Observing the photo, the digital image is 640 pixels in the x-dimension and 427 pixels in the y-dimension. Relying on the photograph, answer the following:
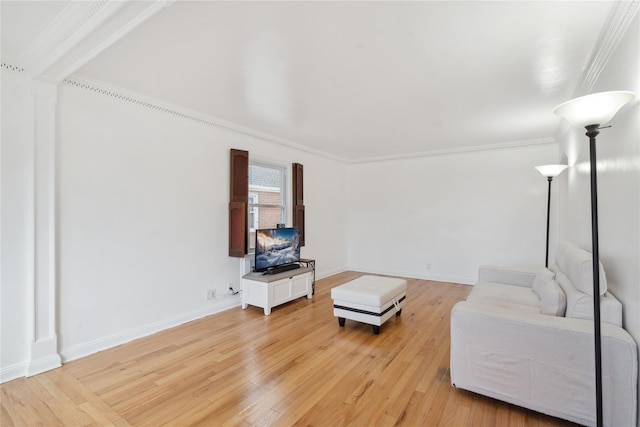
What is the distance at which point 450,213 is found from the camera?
5.76m

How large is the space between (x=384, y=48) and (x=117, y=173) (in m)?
2.72

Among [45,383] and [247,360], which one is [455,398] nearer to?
[247,360]

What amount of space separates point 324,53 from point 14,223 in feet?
9.09

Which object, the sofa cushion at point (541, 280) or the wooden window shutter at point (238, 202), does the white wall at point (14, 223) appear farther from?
the sofa cushion at point (541, 280)

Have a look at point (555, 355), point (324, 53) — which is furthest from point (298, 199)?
point (555, 355)

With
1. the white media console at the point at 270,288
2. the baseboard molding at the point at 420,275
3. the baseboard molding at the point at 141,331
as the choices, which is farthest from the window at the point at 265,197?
the baseboard molding at the point at 420,275

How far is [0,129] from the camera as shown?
7.83ft

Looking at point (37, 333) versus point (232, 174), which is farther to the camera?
point (232, 174)

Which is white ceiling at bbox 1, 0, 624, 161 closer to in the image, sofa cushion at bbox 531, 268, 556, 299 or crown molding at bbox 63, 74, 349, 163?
crown molding at bbox 63, 74, 349, 163

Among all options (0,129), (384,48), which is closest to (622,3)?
(384,48)

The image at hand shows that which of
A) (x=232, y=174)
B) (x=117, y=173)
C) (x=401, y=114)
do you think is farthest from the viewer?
(x=232, y=174)

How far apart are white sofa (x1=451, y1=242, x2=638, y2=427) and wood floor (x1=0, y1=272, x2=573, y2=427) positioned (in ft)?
0.57

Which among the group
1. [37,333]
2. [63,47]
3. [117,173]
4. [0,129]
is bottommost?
[37,333]

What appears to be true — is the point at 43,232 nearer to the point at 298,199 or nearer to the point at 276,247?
the point at 276,247
